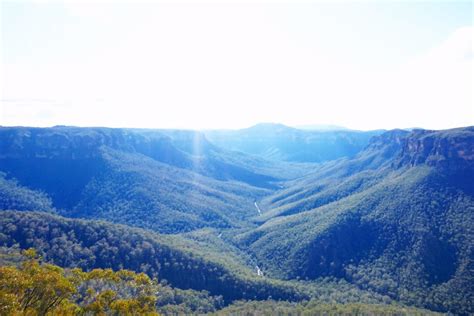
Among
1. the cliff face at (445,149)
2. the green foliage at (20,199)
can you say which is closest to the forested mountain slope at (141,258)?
the cliff face at (445,149)

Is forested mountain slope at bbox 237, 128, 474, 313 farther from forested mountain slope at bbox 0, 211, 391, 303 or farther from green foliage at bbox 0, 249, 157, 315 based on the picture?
green foliage at bbox 0, 249, 157, 315

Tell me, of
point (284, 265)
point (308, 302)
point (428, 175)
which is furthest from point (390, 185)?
point (308, 302)

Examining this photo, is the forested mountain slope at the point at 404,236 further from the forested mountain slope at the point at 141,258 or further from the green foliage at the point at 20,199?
the green foliage at the point at 20,199

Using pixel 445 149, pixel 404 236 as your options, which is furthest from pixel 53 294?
pixel 445 149

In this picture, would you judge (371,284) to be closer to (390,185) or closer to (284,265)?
(284,265)

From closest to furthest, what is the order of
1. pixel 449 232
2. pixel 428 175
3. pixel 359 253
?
pixel 449 232 → pixel 359 253 → pixel 428 175

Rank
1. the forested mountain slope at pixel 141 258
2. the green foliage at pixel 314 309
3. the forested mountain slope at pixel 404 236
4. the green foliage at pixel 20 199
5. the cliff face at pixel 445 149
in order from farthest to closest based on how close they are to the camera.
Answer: the green foliage at pixel 20 199 → the cliff face at pixel 445 149 → the forested mountain slope at pixel 404 236 → the forested mountain slope at pixel 141 258 → the green foliage at pixel 314 309

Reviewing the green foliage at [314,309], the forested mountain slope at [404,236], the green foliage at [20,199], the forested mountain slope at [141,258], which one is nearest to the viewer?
the green foliage at [314,309]

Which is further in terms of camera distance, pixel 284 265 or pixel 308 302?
pixel 284 265

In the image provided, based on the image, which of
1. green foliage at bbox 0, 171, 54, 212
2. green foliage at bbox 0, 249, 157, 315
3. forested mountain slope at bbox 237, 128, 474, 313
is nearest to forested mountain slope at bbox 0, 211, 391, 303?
forested mountain slope at bbox 237, 128, 474, 313
